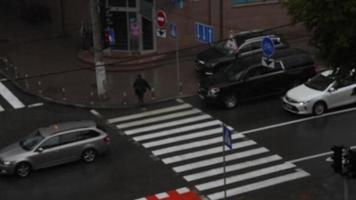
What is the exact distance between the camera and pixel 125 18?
127 feet

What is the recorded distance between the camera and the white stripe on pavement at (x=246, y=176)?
2438 cm

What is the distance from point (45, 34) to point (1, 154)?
60.9 ft

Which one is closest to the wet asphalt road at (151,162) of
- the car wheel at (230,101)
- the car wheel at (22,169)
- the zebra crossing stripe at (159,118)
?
the car wheel at (22,169)

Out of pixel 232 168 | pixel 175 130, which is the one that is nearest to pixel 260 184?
pixel 232 168

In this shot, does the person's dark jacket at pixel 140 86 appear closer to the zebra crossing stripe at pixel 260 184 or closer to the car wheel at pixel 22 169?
the car wheel at pixel 22 169

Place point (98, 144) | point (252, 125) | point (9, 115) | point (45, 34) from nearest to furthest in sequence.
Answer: point (98, 144) < point (252, 125) < point (9, 115) < point (45, 34)

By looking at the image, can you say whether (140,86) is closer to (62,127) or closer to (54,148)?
(62,127)

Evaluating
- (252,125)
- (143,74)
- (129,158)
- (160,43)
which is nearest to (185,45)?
(160,43)

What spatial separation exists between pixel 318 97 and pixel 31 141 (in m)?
11.4

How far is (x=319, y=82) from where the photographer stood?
1202 inches

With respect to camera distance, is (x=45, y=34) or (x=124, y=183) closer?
(x=124, y=183)

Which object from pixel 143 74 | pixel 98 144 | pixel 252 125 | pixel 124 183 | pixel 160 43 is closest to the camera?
pixel 124 183

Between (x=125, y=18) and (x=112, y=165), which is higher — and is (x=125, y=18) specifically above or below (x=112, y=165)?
above

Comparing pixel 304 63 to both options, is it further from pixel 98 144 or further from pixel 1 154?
pixel 1 154
